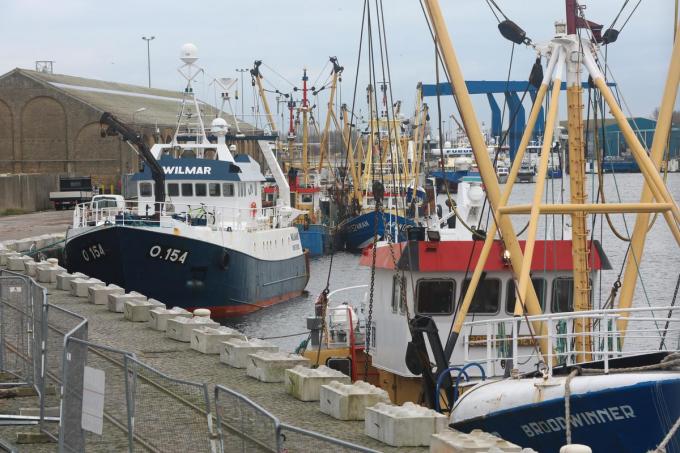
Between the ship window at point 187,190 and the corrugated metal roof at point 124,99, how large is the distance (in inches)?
1248

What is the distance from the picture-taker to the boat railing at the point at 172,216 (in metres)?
37.7

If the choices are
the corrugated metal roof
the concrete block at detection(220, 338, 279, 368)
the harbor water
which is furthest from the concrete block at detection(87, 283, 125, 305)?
the corrugated metal roof

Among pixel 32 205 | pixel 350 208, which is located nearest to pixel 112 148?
pixel 32 205

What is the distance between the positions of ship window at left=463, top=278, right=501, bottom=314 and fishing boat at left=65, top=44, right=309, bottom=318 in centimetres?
1963

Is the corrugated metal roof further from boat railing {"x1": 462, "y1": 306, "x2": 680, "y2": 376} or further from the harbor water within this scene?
boat railing {"x1": 462, "y1": 306, "x2": 680, "y2": 376}

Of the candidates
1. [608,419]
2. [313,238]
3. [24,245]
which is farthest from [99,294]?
[313,238]

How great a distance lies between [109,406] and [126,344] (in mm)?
6219

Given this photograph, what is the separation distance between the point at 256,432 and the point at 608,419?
5256 millimetres

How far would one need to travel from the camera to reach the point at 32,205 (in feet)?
237

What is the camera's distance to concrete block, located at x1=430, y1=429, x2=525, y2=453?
32.4ft

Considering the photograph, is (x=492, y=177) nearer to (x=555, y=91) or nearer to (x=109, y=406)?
(x=555, y=91)

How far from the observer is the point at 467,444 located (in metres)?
10.0

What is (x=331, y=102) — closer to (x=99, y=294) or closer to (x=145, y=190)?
(x=145, y=190)

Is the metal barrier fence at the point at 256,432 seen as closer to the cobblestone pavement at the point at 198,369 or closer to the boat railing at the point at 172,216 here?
the cobblestone pavement at the point at 198,369
